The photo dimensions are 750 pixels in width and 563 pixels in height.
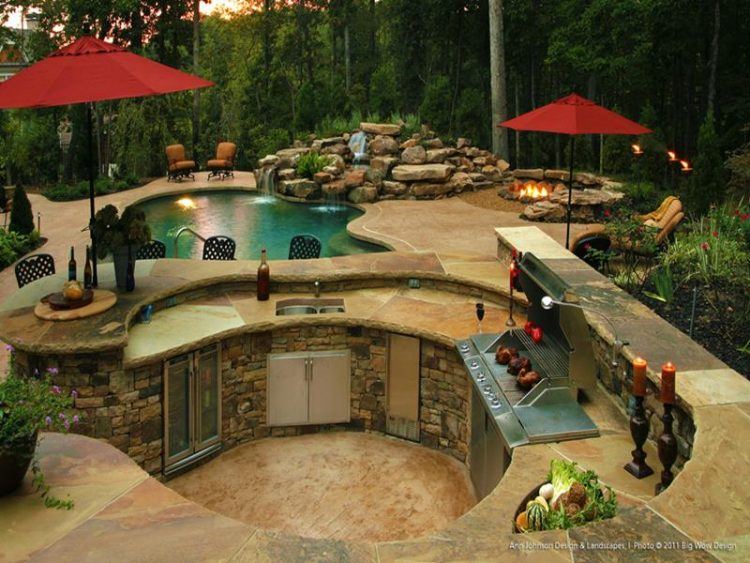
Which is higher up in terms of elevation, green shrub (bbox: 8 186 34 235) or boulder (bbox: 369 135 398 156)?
boulder (bbox: 369 135 398 156)

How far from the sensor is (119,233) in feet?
25.1

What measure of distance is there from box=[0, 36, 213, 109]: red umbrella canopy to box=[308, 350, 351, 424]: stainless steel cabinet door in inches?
115

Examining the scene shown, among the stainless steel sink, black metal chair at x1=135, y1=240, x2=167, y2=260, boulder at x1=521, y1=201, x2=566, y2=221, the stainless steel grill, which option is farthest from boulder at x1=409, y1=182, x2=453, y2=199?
the stainless steel grill

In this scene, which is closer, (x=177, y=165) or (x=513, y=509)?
(x=513, y=509)

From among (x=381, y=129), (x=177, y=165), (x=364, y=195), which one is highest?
(x=381, y=129)

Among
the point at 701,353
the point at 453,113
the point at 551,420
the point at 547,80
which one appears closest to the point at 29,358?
the point at 551,420

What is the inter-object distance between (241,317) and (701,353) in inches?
165

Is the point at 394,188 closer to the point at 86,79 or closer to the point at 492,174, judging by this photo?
the point at 492,174

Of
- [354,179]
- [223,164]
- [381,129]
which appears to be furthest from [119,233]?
[223,164]

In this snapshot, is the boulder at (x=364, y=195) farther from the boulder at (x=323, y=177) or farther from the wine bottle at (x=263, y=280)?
the wine bottle at (x=263, y=280)

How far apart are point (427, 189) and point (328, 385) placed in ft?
30.9

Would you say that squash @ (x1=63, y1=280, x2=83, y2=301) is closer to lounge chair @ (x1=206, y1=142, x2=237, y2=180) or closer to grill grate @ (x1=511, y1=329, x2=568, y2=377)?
grill grate @ (x1=511, y1=329, x2=568, y2=377)

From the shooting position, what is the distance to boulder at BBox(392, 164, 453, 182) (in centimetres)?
1677

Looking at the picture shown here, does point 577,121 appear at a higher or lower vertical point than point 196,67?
lower
